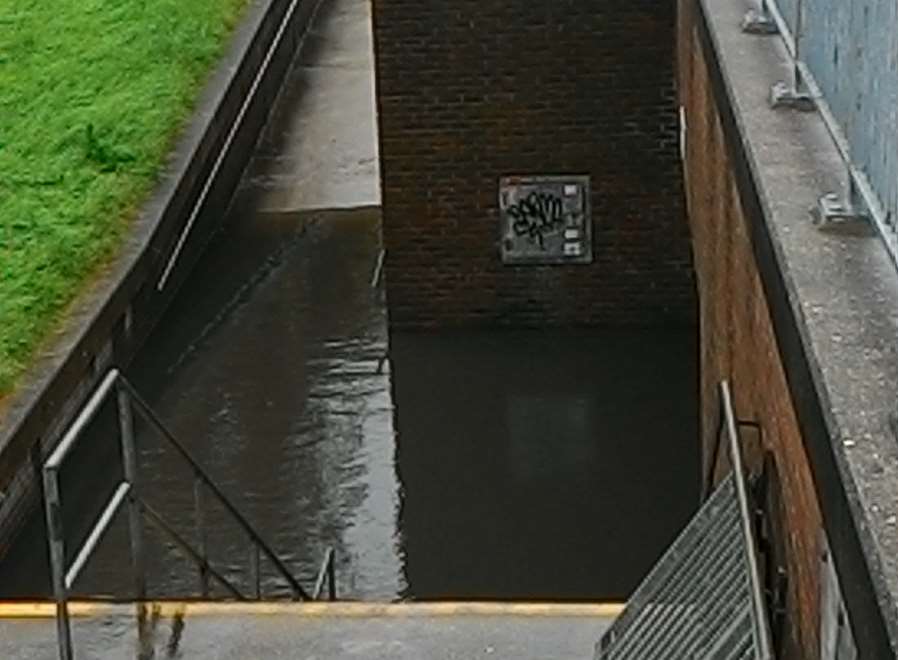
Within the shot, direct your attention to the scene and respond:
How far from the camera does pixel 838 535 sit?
3033mm

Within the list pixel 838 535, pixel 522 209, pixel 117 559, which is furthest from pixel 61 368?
pixel 838 535

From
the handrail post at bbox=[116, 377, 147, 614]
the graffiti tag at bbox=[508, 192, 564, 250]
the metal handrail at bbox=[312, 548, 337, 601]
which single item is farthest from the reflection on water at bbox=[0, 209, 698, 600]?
the handrail post at bbox=[116, 377, 147, 614]

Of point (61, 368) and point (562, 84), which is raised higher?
point (562, 84)

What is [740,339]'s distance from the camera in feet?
17.7

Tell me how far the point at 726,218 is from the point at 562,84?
5.66 m

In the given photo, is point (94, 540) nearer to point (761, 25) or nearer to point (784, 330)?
point (784, 330)

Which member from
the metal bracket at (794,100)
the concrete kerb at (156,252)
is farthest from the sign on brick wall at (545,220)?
the metal bracket at (794,100)

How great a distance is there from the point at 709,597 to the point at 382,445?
19.1ft

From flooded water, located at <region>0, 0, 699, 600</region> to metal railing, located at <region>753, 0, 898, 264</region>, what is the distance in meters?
4.63

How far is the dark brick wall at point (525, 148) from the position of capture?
11.4m

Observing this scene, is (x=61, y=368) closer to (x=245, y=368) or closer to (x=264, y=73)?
(x=245, y=368)

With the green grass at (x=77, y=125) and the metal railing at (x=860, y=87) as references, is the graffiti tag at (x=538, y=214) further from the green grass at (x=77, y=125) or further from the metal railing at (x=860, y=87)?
the metal railing at (x=860, y=87)

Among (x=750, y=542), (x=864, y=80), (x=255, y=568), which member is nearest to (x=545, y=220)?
(x=255, y=568)

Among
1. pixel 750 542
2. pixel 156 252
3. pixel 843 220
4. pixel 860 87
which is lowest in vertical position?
pixel 156 252
